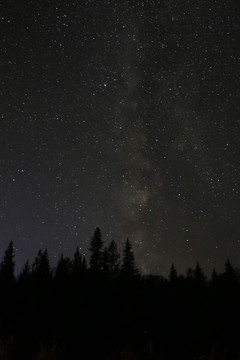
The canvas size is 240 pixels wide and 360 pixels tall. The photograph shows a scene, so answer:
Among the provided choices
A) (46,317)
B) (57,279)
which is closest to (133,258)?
(57,279)

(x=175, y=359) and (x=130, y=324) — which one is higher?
(x=130, y=324)

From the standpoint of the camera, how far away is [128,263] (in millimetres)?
50281

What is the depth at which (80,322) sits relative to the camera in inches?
454

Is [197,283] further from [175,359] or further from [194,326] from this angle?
[175,359]

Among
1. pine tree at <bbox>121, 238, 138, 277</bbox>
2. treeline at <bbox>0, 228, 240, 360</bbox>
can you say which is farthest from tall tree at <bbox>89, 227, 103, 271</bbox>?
treeline at <bbox>0, 228, 240, 360</bbox>

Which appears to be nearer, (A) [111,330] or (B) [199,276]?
(A) [111,330]

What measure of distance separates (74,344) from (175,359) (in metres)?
3.02

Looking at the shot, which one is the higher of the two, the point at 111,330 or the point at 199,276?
the point at 199,276

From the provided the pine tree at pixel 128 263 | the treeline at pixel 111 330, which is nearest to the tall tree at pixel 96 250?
the pine tree at pixel 128 263

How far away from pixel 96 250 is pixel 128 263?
6647 mm

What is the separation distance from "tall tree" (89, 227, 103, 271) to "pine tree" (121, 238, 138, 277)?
4100 mm

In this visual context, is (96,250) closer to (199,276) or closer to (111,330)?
(199,276)

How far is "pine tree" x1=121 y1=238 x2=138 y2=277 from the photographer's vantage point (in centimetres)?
4794

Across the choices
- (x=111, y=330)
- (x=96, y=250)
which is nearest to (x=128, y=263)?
(x=96, y=250)
